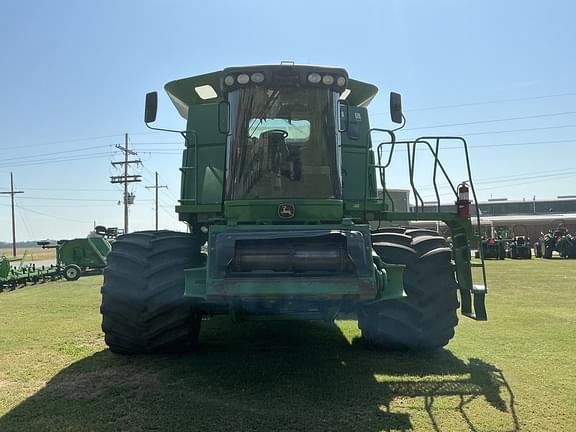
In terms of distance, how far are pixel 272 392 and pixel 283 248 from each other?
122 cm

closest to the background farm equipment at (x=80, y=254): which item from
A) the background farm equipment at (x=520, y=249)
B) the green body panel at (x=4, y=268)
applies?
the green body panel at (x=4, y=268)

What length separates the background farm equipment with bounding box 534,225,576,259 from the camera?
23.5 meters

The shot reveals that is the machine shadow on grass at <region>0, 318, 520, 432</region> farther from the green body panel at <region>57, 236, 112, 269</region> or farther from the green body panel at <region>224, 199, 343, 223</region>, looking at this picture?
the green body panel at <region>57, 236, 112, 269</region>

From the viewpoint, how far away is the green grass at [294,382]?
3.57m

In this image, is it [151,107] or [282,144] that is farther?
[151,107]

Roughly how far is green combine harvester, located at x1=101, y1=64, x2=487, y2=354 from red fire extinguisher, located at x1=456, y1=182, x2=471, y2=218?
4.2 inches

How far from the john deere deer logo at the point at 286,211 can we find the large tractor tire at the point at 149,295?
1034 mm

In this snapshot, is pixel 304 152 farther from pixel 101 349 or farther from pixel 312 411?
pixel 101 349

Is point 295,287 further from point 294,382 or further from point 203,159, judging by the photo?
point 203,159

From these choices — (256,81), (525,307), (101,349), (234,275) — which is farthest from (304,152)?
(525,307)

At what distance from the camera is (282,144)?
478 centimetres

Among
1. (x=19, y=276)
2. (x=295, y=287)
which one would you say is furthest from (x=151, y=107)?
(x=19, y=276)

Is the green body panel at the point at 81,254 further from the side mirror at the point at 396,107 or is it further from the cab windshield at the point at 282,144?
the side mirror at the point at 396,107

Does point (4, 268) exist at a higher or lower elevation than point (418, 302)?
lower
